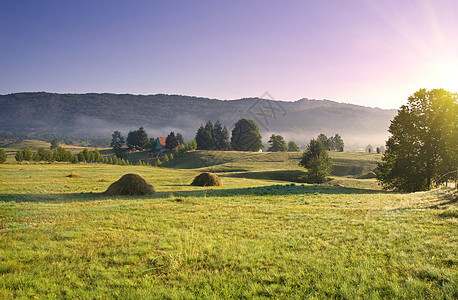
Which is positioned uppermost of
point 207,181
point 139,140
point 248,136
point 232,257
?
point 248,136

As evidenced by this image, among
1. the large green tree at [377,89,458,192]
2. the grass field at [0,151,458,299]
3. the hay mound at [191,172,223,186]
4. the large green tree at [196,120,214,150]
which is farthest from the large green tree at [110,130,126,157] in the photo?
the grass field at [0,151,458,299]

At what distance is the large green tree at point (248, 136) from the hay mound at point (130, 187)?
3575 inches

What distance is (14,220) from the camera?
33.1 ft

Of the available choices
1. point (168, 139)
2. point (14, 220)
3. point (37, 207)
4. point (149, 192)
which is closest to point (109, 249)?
point (14, 220)

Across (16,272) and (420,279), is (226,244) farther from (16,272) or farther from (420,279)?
(16,272)

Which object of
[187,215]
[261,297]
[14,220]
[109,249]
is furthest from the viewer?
[187,215]

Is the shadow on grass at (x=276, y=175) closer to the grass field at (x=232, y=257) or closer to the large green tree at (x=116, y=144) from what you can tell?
the grass field at (x=232, y=257)

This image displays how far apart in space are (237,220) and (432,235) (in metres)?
6.40

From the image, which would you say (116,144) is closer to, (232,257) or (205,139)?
(205,139)

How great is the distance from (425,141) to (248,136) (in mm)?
82596

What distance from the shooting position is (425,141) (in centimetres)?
2831

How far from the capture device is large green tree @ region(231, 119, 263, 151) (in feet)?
360

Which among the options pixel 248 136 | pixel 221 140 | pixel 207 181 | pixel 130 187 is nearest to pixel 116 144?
pixel 221 140

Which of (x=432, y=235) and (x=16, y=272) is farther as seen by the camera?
(x=432, y=235)
